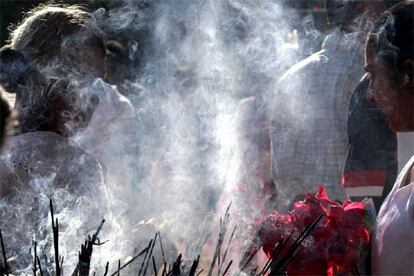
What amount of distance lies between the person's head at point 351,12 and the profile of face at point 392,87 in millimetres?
658

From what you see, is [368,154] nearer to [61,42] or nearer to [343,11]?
[343,11]

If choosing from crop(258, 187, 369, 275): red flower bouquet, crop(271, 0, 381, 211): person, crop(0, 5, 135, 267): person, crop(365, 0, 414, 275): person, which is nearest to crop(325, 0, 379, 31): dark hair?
crop(271, 0, 381, 211): person

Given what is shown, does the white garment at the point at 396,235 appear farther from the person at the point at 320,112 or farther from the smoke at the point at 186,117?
the person at the point at 320,112

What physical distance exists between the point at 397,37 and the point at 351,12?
32.8 inches

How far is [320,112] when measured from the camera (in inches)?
137

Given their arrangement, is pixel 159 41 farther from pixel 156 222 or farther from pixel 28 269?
pixel 28 269

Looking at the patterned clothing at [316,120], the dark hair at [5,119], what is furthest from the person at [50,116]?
the patterned clothing at [316,120]

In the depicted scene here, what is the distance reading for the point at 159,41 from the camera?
4035mm

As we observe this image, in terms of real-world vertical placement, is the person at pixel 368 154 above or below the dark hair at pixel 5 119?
below

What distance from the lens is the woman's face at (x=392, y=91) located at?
2.63 metres

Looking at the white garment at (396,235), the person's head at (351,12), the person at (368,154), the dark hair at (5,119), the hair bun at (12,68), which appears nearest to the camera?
the dark hair at (5,119)

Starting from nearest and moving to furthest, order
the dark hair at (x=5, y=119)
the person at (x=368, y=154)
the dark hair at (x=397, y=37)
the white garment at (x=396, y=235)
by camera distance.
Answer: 1. the dark hair at (x=5, y=119)
2. the white garment at (x=396, y=235)
3. the dark hair at (x=397, y=37)
4. the person at (x=368, y=154)

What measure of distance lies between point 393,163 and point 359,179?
19 centimetres

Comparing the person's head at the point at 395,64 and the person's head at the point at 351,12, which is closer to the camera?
the person's head at the point at 395,64
